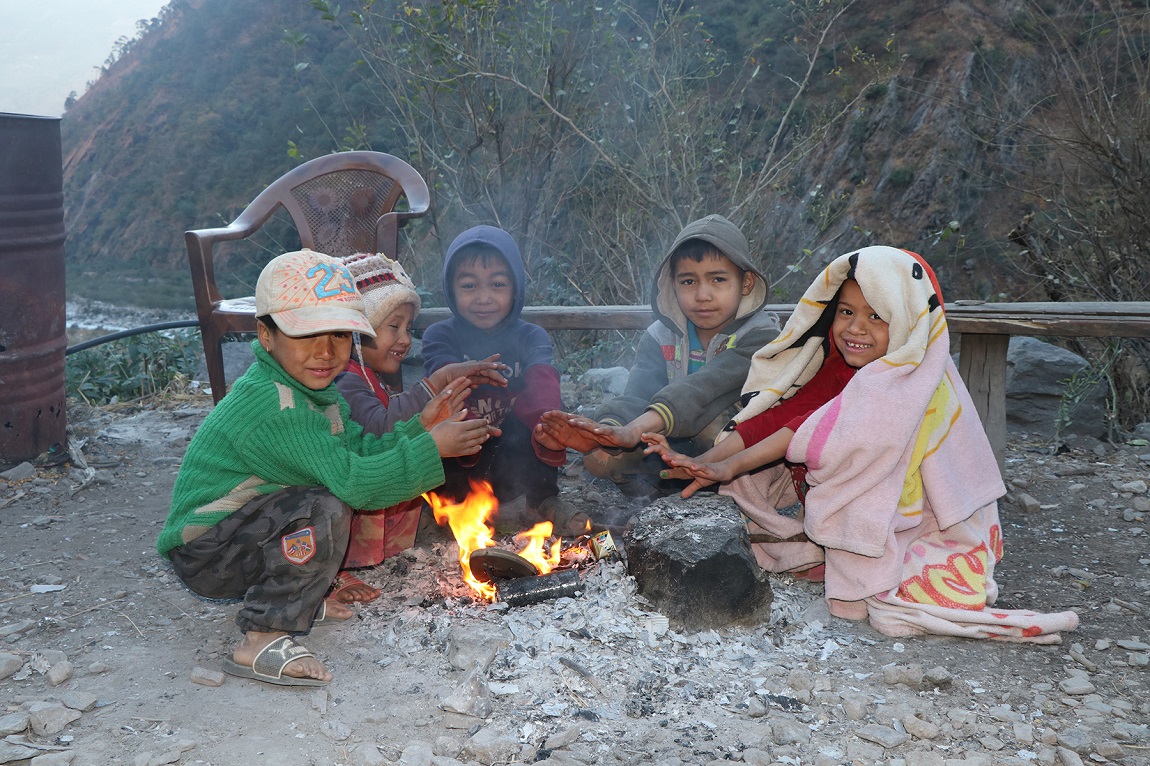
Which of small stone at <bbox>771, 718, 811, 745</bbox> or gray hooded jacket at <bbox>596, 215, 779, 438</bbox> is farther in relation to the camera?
gray hooded jacket at <bbox>596, 215, 779, 438</bbox>

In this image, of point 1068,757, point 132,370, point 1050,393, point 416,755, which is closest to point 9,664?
point 416,755

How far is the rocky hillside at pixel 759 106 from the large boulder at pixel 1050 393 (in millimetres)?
1123

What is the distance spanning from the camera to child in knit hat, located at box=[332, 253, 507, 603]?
Answer: 10.4ft

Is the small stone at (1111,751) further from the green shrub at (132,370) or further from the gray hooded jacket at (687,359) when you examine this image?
the green shrub at (132,370)

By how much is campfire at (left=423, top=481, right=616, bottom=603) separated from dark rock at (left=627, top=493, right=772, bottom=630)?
0.30 meters

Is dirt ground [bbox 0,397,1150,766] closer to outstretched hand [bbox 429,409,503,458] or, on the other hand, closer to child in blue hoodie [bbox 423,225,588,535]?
child in blue hoodie [bbox 423,225,588,535]

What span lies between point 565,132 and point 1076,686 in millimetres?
6285

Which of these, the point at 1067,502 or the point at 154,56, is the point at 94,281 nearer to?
the point at 154,56

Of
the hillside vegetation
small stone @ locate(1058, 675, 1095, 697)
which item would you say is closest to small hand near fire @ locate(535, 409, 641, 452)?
small stone @ locate(1058, 675, 1095, 697)

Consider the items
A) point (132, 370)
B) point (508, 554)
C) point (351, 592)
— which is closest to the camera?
point (508, 554)

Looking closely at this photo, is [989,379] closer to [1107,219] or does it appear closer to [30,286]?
[1107,219]

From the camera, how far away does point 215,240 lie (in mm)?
4555

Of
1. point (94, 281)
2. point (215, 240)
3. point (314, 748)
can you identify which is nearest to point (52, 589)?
point (314, 748)

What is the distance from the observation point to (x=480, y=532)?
11.2ft
